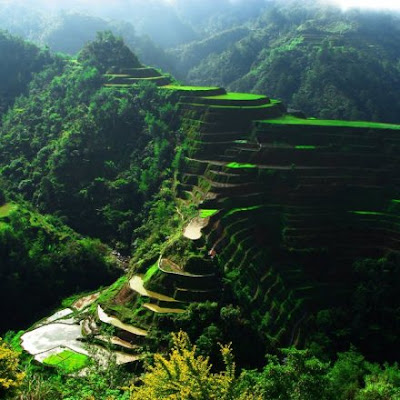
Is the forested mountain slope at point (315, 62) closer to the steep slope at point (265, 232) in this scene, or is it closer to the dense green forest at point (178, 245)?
the dense green forest at point (178, 245)

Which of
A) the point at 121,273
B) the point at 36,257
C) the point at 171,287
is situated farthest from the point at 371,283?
the point at 36,257

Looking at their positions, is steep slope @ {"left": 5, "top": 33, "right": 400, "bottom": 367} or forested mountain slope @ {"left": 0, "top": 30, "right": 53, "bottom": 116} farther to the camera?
forested mountain slope @ {"left": 0, "top": 30, "right": 53, "bottom": 116}

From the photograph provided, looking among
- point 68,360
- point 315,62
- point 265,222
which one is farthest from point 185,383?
point 315,62

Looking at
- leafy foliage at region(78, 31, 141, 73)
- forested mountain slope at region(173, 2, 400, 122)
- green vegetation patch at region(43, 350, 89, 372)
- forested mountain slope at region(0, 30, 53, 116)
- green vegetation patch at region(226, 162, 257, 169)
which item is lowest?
green vegetation patch at region(43, 350, 89, 372)

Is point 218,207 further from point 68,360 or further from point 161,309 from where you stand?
point 68,360

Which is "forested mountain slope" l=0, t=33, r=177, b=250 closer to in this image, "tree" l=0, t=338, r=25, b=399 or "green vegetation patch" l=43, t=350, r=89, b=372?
"green vegetation patch" l=43, t=350, r=89, b=372

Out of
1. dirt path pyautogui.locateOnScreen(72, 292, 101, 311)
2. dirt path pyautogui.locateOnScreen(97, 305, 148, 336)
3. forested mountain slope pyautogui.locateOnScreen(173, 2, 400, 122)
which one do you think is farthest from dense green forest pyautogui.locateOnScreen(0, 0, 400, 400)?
forested mountain slope pyautogui.locateOnScreen(173, 2, 400, 122)

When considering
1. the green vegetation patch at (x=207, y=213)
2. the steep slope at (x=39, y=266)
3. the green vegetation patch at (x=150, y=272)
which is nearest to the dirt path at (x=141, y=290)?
the green vegetation patch at (x=150, y=272)
